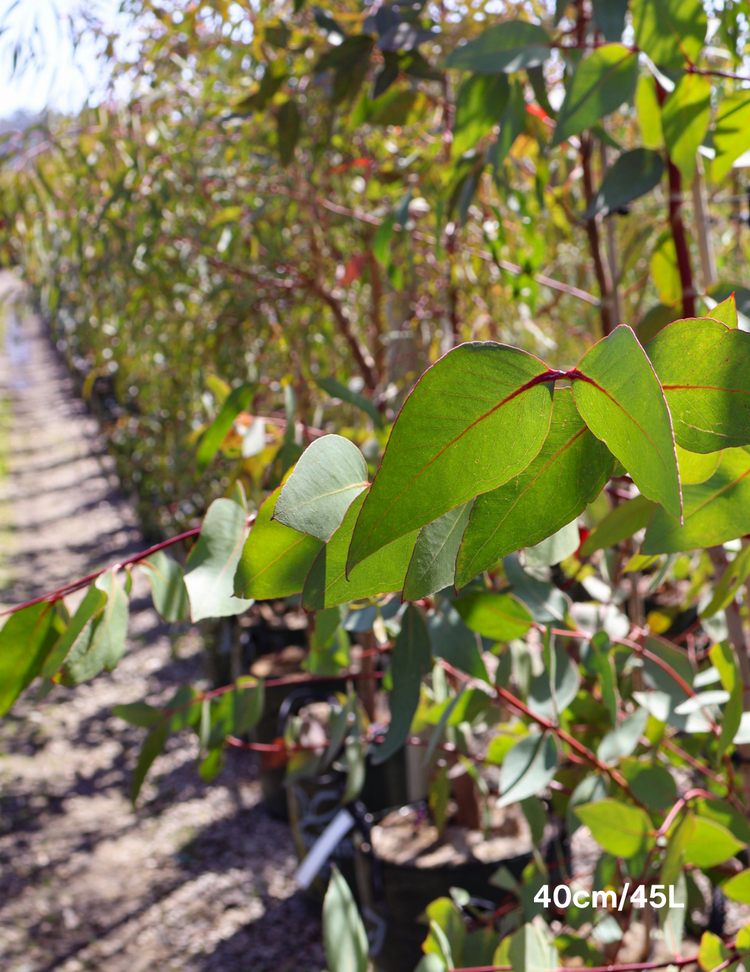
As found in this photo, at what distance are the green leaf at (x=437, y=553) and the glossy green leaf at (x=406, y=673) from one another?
0.20 meters

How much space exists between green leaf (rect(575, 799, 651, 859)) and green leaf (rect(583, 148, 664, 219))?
36 cm

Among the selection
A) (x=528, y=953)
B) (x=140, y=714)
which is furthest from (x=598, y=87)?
(x=140, y=714)

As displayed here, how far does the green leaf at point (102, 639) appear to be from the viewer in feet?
1.15

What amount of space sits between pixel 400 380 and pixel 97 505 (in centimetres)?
413

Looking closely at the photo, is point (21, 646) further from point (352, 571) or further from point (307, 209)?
point (307, 209)

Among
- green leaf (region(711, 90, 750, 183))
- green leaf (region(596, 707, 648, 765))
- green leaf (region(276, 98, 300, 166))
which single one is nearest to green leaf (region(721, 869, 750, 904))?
green leaf (region(596, 707, 648, 765))

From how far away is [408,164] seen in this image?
1053 millimetres

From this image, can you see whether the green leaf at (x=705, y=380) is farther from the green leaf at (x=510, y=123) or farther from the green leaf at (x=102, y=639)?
the green leaf at (x=510, y=123)

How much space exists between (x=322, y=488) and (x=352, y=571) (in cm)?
3

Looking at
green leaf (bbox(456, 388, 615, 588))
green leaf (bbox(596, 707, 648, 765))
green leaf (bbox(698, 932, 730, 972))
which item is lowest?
green leaf (bbox(698, 932, 730, 972))

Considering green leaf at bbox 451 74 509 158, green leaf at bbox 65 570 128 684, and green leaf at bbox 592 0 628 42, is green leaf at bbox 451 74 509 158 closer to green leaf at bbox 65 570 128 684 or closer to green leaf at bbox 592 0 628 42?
green leaf at bbox 592 0 628 42

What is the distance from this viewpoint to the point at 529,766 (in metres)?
0.50

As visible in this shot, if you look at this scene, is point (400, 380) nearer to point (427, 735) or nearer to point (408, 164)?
point (408, 164)

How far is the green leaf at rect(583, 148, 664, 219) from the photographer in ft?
1.63
